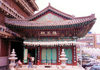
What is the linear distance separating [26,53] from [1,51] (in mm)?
3310

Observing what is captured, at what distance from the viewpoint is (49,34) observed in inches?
654

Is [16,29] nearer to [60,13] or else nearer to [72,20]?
[60,13]

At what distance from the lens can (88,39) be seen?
6125cm

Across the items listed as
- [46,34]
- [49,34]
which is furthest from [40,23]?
[49,34]

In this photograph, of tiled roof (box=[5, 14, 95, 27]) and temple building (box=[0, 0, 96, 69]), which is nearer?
tiled roof (box=[5, 14, 95, 27])

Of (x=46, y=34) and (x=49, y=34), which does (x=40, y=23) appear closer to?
(x=46, y=34)

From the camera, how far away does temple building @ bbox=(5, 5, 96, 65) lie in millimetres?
15539

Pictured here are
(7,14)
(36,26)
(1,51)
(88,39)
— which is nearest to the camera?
(36,26)

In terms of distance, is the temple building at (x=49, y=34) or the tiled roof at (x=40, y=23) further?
the temple building at (x=49, y=34)

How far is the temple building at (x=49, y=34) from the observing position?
15.5 metres

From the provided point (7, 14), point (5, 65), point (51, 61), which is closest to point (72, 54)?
point (51, 61)

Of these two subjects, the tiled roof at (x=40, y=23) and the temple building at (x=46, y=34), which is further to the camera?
the temple building at (x=46, y=34)

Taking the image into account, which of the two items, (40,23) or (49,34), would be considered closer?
(40,23)

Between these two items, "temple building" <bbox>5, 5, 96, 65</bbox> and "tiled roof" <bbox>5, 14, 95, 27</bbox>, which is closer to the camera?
"tiled roof" <bbox>5, 14, 95, 27</bbox>
